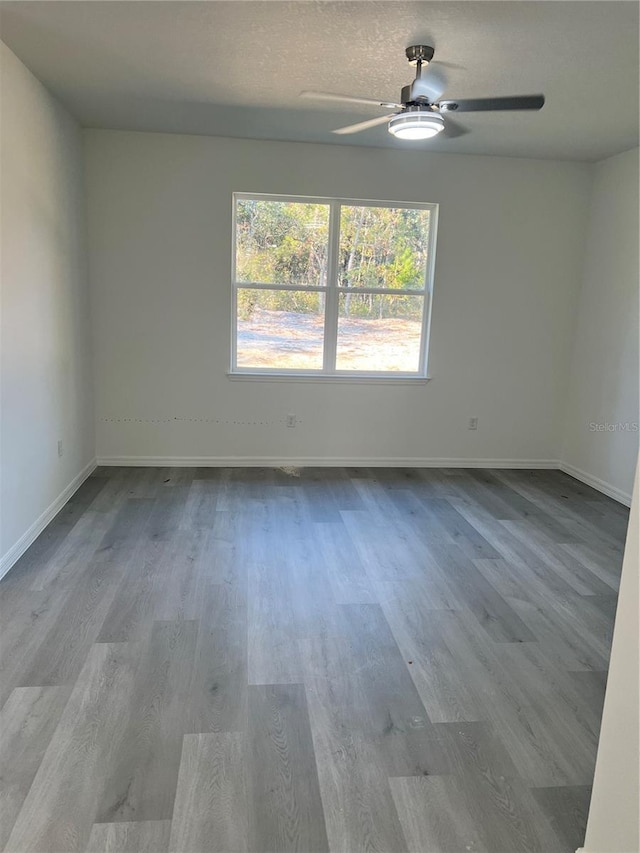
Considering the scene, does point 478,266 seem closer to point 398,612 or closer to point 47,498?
point 398,612

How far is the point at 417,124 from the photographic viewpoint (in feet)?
8.95

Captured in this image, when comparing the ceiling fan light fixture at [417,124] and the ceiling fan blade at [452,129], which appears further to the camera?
the ceiling fan blade at [452,129]

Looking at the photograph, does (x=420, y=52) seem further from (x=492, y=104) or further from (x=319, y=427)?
(x=319, y=427)

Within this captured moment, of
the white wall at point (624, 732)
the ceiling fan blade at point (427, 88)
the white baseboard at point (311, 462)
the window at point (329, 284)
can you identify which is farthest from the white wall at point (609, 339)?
the white wall at point (624, 732)

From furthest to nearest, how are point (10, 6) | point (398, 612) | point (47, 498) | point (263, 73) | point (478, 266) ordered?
point (478, 266) → point (47, 498) → point (263, 73) → point (398, 612) → point (10, 6)

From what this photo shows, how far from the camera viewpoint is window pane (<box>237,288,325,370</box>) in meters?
4.64

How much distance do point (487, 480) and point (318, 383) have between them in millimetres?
1708

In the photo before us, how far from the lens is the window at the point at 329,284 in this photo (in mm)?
4555

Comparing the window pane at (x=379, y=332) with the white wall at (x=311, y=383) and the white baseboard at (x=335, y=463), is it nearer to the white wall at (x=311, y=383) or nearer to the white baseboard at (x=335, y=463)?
the white wall at (x=311, y=383)

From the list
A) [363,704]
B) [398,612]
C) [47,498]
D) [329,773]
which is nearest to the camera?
[329,773]

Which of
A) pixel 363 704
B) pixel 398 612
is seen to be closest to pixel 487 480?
pixel 398 612

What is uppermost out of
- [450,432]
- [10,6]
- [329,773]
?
[10,6]

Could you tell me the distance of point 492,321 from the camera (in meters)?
4.84

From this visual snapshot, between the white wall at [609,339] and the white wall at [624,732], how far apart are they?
3.25 meters
